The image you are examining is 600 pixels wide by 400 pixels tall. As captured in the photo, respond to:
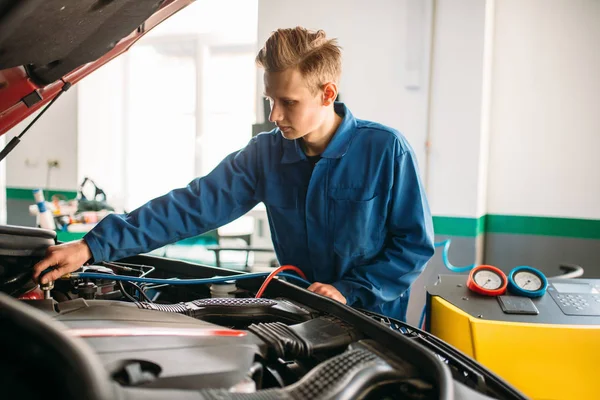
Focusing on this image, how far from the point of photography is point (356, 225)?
4.84 feet

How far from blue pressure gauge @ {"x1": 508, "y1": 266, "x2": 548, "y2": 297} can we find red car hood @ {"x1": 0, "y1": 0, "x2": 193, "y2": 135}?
134 centimetres

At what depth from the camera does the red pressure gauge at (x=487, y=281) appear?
1.64 metres

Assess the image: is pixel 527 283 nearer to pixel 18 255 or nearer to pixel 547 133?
pixel 18 255

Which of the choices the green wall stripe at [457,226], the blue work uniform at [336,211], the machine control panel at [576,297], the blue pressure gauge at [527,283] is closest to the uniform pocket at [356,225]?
the blue work uniform at [336,211]

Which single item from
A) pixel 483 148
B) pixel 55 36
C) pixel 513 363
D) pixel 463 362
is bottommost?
pixel 513 363

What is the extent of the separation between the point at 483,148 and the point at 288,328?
2623 millimetres

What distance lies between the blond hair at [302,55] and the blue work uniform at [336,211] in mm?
193

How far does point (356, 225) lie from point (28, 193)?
14.9ft

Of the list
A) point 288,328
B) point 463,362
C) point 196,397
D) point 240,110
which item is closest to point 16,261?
point 288,328

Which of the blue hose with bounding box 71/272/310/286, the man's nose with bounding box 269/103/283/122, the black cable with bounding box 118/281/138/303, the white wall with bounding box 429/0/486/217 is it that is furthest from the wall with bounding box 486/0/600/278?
the black cable with bounding box 118/281/138/303

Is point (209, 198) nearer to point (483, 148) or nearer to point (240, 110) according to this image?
point (483, 148)

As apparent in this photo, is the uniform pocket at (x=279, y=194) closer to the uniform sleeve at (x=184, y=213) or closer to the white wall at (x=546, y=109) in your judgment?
the uniform sleeve at (x=184, y=213)

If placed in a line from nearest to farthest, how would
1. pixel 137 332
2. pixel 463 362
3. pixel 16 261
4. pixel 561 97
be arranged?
pixel 137 332
pixel 463 362
pixel 16 261
pixel 561 97

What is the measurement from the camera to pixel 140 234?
4.57 feet
